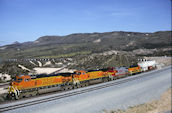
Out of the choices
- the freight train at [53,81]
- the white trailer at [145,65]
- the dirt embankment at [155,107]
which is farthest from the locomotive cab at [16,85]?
the white trailer at [145,65]

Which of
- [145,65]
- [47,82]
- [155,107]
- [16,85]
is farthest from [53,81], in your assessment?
[145,65]

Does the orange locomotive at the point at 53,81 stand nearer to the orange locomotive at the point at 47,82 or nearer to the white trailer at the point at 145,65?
the orange locomotive at the point at 47,82

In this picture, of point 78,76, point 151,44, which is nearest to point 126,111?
point 78,76

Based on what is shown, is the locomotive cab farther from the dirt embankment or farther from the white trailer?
the white trailer

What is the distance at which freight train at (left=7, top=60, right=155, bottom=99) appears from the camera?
1765 centimetres

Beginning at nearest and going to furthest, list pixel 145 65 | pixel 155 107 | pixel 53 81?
pixel 155 107, pixel 53 81, pixel 145 65

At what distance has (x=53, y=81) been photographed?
827 inches

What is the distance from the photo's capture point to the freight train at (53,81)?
57.9 ft

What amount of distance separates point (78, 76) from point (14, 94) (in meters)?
9.46

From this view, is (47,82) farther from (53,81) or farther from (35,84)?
(35,84)

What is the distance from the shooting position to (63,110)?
15625 millimetres

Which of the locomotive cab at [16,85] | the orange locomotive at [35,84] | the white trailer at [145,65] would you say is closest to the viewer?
the locomotive cab at [16,85]

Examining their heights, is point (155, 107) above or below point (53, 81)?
below

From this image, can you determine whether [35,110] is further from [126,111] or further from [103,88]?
[103,88]
